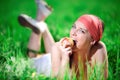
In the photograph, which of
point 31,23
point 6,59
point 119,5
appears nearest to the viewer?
point 6,59

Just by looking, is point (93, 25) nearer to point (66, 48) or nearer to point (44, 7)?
point (66, 48)

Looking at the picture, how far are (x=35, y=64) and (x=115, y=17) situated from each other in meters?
1.62

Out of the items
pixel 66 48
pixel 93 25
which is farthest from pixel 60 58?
pixel 93 25

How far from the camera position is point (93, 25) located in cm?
329

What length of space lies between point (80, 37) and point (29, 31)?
137 cm

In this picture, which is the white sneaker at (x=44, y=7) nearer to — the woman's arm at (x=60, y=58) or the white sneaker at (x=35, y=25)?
the white sneaker at (x=35, y=25)

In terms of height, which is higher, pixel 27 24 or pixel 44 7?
→ pixel 44 7

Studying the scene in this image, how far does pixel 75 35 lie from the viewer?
3.27m

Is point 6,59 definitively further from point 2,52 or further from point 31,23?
point 31,23

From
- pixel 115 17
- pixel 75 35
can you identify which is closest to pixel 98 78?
pixel 75 35

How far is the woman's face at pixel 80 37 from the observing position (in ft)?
10.7

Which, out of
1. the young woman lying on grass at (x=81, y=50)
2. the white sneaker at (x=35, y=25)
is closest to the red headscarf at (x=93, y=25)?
the young woman lying on grass at (x=81, y=50)

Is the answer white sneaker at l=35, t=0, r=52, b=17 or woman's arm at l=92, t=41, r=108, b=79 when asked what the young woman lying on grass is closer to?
woman's arm at l=92, t=41, r=108, b=79

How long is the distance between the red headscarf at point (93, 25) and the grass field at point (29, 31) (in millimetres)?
193
